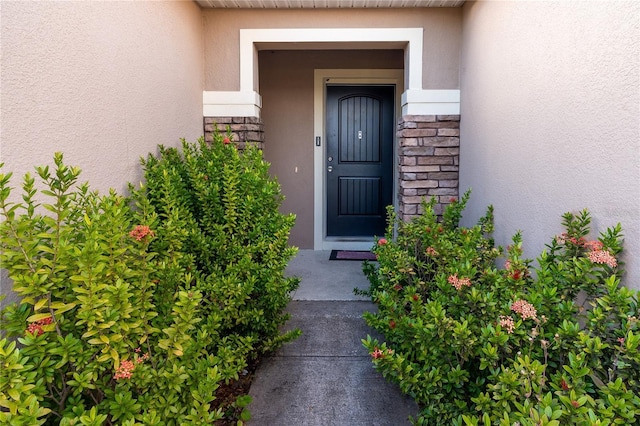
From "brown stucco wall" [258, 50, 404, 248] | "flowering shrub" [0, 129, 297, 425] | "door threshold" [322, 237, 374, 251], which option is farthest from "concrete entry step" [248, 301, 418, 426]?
"brown stucco wall" [258, 50, 404, 248]

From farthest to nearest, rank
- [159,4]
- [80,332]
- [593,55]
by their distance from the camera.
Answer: [159,4] < [593,55] < [80,332]

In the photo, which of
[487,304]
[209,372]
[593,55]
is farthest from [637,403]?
[593,55]

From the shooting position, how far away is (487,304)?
1.80 metres

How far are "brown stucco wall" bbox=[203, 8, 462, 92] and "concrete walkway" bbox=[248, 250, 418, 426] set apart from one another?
2205mm

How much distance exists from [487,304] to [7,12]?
2247mm

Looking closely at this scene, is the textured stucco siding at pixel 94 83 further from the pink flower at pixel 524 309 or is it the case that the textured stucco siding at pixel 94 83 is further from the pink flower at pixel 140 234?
the pink flower at pixel 524 309

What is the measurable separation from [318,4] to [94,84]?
222 cm

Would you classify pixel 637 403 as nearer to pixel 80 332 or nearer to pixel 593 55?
pixel 593 55

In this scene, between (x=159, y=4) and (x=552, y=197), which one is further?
(x=159, y=4)

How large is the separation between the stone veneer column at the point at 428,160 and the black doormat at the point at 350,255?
1.23m

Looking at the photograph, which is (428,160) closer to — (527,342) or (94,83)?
(527,342)

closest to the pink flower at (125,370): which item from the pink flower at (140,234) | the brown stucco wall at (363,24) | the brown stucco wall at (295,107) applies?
the pink flower at (140,234)

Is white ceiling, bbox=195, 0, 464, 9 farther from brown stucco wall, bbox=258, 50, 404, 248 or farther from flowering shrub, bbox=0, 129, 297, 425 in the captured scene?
flowering shrub, bbox=0, 129, 297, 425

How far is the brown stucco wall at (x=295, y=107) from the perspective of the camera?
5414mm
